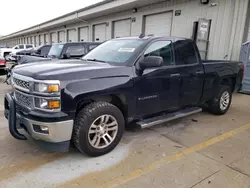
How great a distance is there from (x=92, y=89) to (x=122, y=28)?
524 inches

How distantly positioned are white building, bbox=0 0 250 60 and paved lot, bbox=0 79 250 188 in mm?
6262

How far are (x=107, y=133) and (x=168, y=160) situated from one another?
0.99 meters

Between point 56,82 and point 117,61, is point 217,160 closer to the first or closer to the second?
point 117,61

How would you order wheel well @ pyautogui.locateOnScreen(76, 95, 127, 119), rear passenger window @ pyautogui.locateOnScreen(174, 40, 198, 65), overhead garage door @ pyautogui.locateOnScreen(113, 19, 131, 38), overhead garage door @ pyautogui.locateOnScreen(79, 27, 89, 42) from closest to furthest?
wheel well @ pyautogui.locateOnScreen(76, 95, 127, 119) < rear passenger window @ pyautogui.locateOnScreen(174, 40, 198, 65) < overhead garage door @ pyautogui.locateOnScreen(113, 19, 131, 38) < overhead garage door @ pyautogui.locateOnScreen(79, 27, 89, 42)

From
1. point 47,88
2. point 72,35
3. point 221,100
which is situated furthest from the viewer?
point 72,35

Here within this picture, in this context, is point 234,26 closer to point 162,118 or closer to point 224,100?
point 224,100

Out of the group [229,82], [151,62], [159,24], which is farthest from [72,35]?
[151,62]

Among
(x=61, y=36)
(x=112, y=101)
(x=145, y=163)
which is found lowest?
(x=145, y=163)

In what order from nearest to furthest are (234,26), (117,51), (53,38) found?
(117,51), (234,26), (53,38)

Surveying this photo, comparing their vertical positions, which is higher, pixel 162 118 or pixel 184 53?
pixel 184 53

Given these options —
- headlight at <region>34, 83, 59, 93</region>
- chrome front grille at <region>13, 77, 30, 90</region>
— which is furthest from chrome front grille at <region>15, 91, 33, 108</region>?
headlight at <region>34, 83, 59, 93</region>

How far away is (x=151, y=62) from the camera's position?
126 inches

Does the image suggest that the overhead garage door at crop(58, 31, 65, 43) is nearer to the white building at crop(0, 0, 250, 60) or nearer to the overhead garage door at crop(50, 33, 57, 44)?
the overhead garage door at crop(50, 33, 57, 44)

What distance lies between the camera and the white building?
28.8 ft
